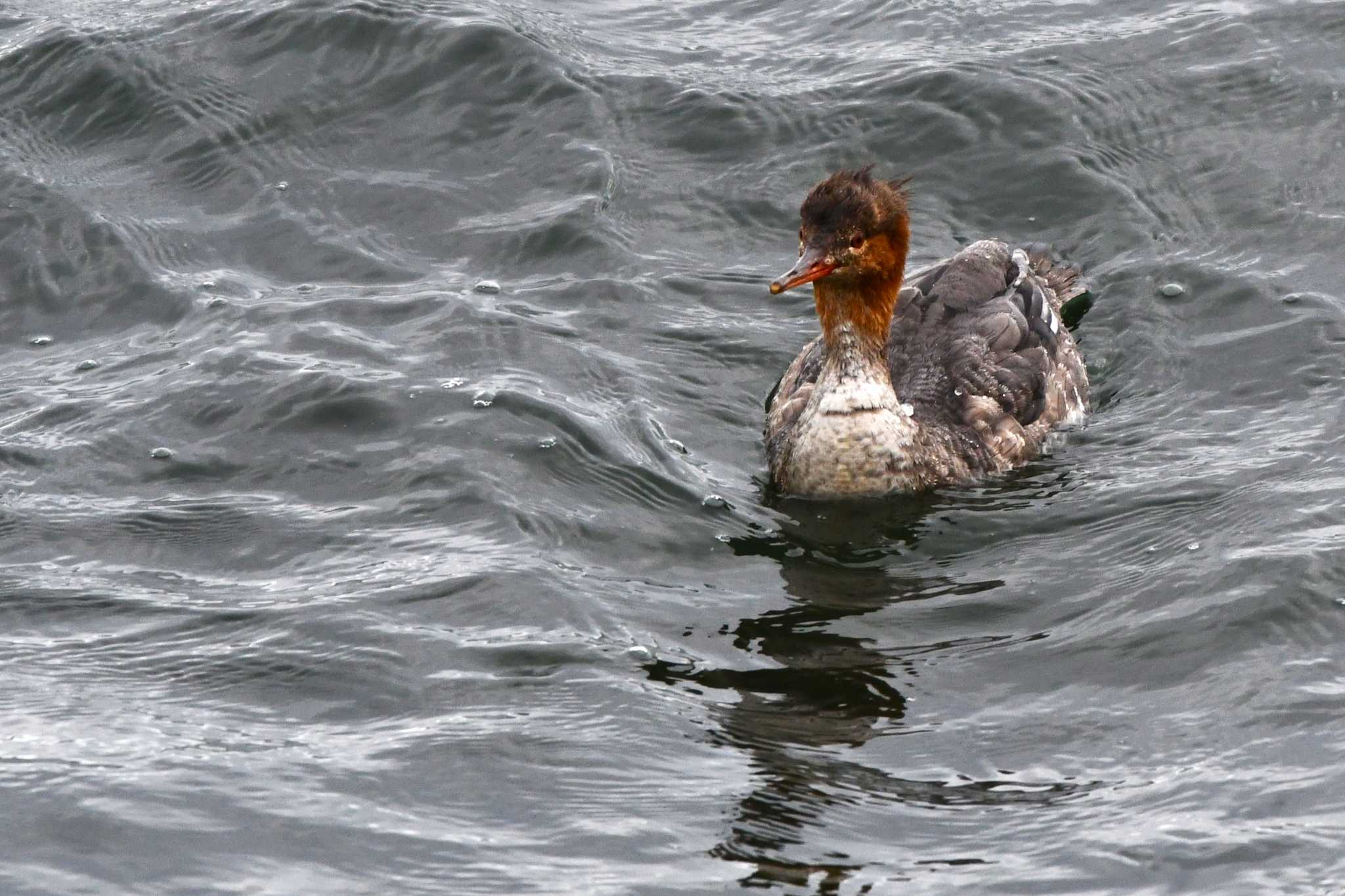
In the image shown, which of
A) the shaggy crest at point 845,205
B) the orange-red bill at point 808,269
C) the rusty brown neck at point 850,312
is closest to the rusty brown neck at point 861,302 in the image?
the rusty brown neck at point 850,312

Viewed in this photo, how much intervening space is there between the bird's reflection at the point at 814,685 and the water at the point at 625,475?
0.02 metres

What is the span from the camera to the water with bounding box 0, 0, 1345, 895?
6484mm

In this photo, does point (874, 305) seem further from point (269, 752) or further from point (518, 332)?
point (269, 752)

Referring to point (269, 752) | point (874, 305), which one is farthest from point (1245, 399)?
point (269, 752)

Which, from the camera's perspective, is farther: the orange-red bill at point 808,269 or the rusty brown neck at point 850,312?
the rusty brown neck at point 850,312

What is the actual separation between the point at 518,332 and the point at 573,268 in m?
0.96

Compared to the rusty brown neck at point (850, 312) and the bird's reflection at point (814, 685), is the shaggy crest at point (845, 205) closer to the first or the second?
the rusty brown neck at point (850, 312)

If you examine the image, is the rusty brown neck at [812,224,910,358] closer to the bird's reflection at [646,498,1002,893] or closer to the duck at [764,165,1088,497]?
the duck at [764,165,1088,497]

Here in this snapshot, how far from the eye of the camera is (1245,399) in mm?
9867

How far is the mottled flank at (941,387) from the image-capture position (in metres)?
9.38

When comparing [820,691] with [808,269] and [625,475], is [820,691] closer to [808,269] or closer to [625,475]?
[625,475]

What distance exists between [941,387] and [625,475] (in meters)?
1.95

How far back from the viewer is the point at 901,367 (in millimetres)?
10250

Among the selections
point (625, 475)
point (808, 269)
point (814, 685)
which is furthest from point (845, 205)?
point (814, 685)
